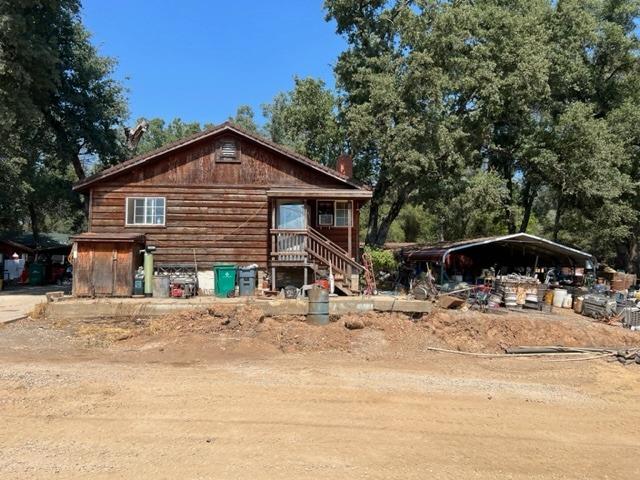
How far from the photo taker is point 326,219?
747 inches

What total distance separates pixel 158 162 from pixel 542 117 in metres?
20.8

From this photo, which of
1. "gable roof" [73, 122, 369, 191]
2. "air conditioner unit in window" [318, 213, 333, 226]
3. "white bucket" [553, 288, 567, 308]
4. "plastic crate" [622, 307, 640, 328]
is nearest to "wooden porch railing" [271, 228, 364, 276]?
"air conditioner unit in window" [318, 213, 333, 226]

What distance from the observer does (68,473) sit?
5270 mm

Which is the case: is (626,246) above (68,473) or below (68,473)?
above

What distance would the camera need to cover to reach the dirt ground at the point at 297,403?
18.8 feet

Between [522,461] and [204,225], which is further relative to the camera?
[204,225]

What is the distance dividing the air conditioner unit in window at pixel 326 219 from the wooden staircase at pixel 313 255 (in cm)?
129

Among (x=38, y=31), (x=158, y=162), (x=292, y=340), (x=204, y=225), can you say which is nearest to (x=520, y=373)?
(x=292, y=340)

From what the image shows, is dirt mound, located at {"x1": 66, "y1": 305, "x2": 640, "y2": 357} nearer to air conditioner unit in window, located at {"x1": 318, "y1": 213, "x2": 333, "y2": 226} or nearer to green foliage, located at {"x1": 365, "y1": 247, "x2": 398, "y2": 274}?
air conditioner unit in window, located at {"x1": 318, "y1": 213, "x2": 333, "y2": 226}

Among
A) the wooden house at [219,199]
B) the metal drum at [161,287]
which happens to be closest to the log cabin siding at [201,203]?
the wooden house at [219,199]

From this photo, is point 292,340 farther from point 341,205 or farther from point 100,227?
point 100,227

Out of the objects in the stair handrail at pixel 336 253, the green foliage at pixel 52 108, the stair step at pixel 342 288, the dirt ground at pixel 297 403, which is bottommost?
the dirt ground at pixel 297 403

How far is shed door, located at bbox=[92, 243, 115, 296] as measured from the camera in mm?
15578

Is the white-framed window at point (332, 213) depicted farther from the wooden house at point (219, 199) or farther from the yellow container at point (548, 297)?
the yellow container at point (548, 297)
